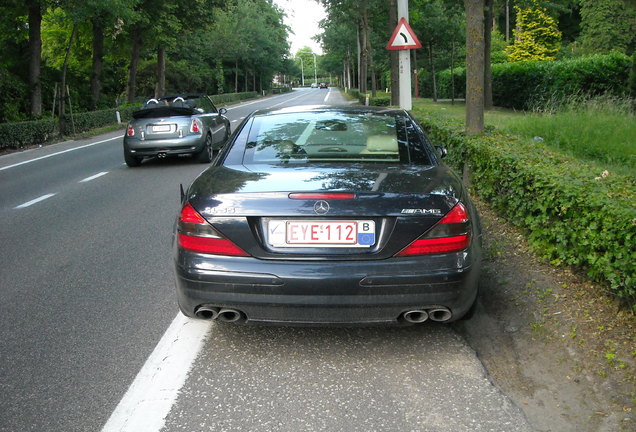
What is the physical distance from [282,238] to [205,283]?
49cm

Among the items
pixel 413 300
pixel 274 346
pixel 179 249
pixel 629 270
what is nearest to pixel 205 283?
pixel 179 249

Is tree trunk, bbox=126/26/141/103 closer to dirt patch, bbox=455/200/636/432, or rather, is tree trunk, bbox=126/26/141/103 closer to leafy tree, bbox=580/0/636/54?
dirt patch, bbox=455/200/636/432

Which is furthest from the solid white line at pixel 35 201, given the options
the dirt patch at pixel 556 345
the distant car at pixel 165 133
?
the dirt patch at pixel 556 345

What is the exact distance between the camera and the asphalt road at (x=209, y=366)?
300cm

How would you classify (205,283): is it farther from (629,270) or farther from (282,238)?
(629,270)

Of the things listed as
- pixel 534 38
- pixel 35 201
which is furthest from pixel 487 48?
pixel 534 38

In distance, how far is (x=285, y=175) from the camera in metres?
3.78

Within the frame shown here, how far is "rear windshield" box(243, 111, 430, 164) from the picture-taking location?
419cm

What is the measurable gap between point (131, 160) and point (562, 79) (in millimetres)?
14110

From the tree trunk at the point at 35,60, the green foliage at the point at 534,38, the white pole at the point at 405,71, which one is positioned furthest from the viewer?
the green foliage at the point at 534,38

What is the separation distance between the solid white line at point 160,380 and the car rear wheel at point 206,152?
9.64 meters

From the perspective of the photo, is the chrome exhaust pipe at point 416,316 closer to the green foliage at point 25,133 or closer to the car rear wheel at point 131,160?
the car rear wheel at point 131,160

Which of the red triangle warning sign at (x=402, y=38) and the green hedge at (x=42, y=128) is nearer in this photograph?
the red triangle warning sign at (x=402, y=38)

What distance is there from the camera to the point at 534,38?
2234 inches
